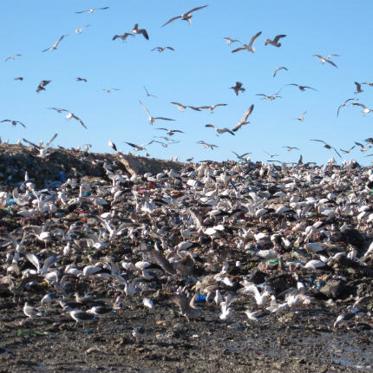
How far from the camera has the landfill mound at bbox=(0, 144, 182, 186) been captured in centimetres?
1722

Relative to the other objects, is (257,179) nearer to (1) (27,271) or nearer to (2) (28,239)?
(2) (28,239)

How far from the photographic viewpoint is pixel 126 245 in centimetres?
1089

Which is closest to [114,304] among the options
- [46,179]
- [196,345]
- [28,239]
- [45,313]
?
[45,313]

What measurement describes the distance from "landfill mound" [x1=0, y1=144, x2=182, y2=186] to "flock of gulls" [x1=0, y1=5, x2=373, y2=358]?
1.80 m

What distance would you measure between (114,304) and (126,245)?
264 centimetres

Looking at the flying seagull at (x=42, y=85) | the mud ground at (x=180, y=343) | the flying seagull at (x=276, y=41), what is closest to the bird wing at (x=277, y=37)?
the flying seagull at (x=276, y=41)

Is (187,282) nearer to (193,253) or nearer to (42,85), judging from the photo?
(193,253)

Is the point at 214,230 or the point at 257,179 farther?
the point at 257,179

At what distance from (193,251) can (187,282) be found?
1.10m

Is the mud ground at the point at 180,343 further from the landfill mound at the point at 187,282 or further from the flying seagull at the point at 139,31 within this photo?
the flying seagull at the point at 139,31

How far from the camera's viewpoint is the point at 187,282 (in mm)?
9398

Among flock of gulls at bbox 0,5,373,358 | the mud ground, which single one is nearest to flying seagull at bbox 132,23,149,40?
flock of gulls at bbox 0,5,373,358

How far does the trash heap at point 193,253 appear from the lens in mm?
8391

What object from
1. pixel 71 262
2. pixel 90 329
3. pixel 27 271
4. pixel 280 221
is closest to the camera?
pixel 90 329
